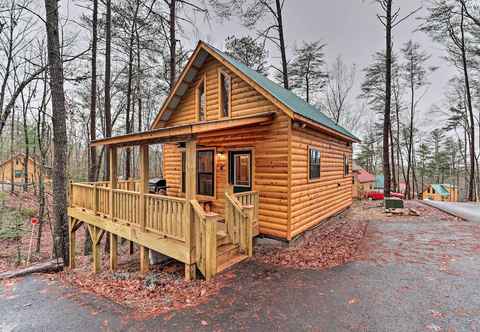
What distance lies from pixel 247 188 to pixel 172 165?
3.60 m

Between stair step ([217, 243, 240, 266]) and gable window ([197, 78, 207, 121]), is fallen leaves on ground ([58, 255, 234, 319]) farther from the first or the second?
gable window ([197, 78, 207, 121])

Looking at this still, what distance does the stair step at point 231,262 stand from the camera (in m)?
4.61

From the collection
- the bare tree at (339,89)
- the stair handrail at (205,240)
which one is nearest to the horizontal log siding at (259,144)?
the stair handrail at (205,240)

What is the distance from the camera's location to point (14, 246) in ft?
36.7

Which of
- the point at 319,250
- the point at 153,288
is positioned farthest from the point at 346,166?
the point at 153,288

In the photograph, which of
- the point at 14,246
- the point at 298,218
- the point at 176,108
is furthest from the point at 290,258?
the point at 14,246

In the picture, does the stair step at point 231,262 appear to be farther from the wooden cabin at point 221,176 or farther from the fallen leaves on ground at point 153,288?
the fallen leaves on ground at point 153,288

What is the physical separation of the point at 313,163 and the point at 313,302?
4513 millimetres

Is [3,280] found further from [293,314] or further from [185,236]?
[293,314]

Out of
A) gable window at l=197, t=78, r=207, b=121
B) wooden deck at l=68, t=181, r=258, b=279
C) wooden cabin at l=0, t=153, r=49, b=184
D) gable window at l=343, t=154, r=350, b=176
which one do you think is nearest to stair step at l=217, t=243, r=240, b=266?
wooden deck at l=68, t=181, r=258, b=279

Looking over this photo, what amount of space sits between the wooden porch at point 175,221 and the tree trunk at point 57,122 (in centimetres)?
75

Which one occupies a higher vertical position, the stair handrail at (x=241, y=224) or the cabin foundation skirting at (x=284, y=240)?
the stair handrail at (x=241, y=224)

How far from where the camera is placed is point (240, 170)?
689cm

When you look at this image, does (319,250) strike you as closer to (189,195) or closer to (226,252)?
(226,252)
